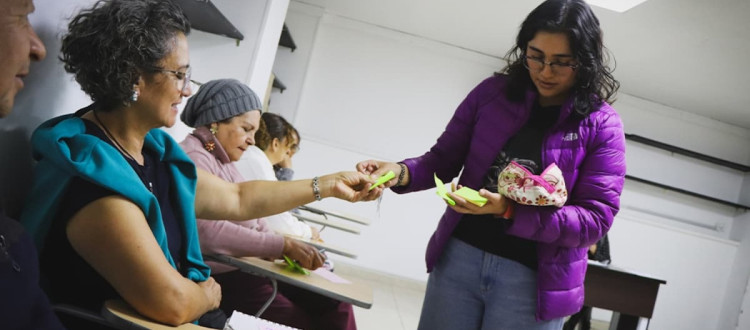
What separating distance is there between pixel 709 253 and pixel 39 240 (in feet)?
26.6

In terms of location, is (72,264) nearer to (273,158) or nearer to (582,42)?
(582,42)

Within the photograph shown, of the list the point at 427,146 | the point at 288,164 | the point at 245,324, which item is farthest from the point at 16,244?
the point at 427,146

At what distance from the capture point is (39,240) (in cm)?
110

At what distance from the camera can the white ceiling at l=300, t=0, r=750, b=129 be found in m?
4.31

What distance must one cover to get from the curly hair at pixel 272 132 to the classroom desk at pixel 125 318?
7.87 ft

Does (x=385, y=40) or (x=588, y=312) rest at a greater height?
(x=385, y=40)

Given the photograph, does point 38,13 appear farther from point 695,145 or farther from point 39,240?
point 695,145

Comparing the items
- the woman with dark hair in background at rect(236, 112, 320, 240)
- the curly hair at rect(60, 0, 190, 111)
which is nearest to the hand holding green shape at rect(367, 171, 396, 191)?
the curly hair at rect(60, 0, 190, 111)

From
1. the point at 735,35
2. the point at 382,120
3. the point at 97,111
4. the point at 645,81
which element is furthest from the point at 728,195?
the point at 97,111

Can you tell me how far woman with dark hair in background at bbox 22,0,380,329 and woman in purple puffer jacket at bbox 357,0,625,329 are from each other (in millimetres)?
722

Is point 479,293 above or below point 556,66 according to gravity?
below

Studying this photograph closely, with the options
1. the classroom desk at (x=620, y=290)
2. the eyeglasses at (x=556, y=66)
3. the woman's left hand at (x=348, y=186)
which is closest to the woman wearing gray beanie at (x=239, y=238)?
the woman's left hand at (x=348, y=186)

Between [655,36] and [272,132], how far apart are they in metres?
3.62

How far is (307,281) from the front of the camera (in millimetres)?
1768
